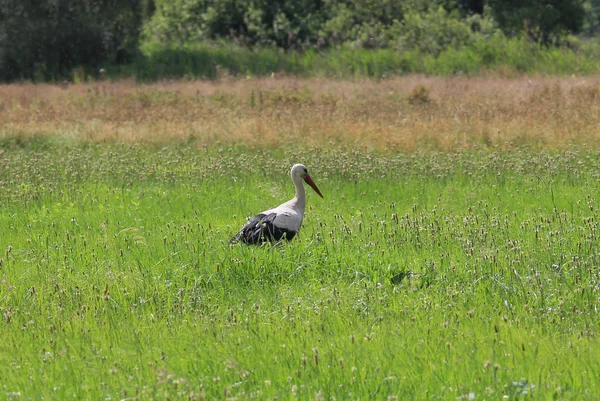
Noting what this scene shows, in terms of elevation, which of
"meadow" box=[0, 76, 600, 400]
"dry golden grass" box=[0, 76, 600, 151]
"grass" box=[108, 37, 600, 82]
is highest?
"meadow" box=[0, 76, 600, 400]

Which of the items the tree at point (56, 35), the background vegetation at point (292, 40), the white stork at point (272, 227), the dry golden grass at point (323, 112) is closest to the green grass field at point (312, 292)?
the white stork at point (272, 227)

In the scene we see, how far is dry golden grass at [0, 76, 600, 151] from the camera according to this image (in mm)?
18219

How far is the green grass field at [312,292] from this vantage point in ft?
19.2

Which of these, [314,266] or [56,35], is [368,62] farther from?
[314,266]

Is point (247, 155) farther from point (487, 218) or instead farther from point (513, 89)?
point (513, 89)

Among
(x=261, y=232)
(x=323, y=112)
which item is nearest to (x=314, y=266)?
(x=261, y=232)

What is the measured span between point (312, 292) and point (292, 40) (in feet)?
114

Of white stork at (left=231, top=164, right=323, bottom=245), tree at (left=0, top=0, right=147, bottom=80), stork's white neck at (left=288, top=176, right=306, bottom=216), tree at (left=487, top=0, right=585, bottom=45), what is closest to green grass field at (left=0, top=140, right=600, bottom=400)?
white stork at (left=231, top=164, right=323, bottom=245)

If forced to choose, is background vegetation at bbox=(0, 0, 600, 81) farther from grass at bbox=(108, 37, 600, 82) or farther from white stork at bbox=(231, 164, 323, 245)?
white stork at bbox=(231, 164, 323, 245)

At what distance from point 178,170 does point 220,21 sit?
30.0 meters

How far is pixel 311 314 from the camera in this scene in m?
7.20

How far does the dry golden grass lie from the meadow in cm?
14

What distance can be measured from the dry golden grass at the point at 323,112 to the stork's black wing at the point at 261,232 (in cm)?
816

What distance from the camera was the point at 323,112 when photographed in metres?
22.5
